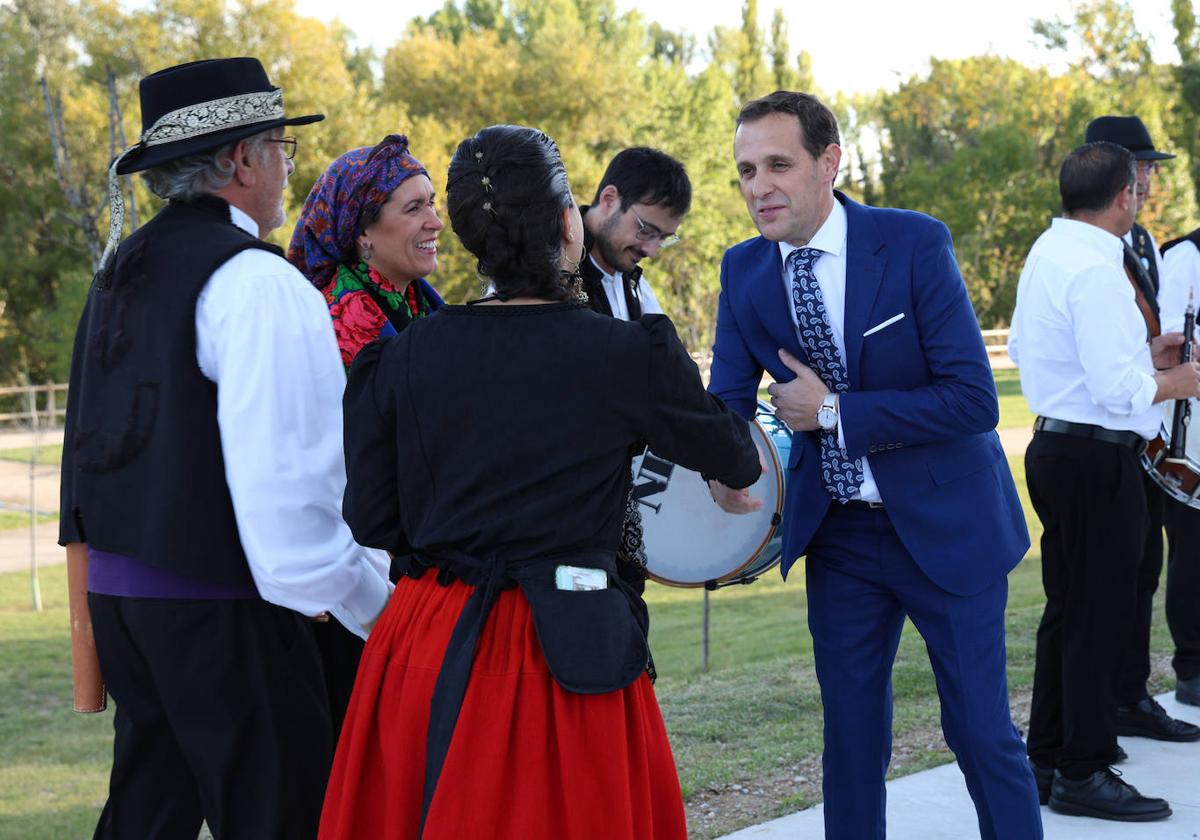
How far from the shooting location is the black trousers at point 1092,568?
418 cm

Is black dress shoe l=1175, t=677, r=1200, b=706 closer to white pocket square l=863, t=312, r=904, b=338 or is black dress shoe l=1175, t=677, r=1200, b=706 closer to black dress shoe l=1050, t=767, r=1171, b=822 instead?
black dress shoe l=1050, t=767, r=1171, b=822

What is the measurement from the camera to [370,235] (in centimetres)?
323

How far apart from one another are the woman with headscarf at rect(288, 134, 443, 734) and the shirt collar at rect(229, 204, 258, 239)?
392 mm

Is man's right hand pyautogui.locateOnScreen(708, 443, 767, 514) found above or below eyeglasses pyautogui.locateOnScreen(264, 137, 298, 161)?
below

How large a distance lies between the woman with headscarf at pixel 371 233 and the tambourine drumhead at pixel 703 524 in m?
0.91

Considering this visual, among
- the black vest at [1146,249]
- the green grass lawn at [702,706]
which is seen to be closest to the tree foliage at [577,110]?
the green grass lawn at [702,706]

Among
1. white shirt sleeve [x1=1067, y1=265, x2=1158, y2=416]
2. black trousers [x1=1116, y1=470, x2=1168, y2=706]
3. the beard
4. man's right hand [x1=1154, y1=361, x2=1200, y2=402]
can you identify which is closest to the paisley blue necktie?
the beard

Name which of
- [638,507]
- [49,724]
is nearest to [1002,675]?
[638,507]

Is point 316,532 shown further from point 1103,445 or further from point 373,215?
point 1103,445

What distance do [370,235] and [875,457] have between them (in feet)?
4.44

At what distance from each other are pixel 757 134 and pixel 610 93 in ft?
145

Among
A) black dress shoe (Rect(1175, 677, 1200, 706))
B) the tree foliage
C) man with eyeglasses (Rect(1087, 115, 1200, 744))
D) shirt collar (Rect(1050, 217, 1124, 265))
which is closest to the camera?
shirt collar (Rect(1050, 217, 1124, 265))

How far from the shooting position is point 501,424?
234cm

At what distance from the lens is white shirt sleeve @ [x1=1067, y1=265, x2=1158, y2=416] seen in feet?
13.0
